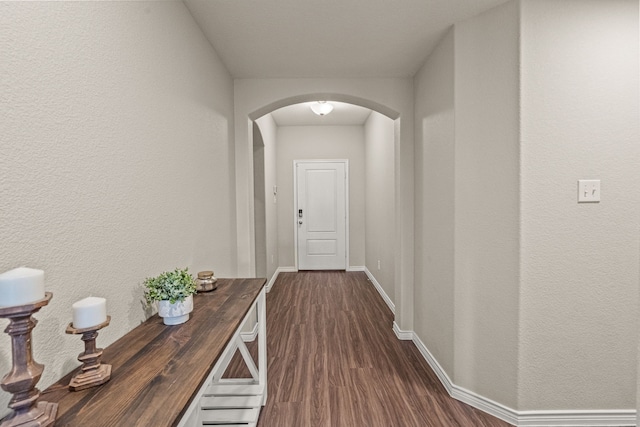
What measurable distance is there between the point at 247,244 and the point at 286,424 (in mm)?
1558

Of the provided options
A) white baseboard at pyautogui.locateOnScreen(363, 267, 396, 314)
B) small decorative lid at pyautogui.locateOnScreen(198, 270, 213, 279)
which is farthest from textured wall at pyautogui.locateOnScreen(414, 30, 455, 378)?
small decorative lid at pyautogui.locateOnScreen(198, 270, 213, 279)

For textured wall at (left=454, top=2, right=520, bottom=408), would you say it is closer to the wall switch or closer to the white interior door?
the wall switch

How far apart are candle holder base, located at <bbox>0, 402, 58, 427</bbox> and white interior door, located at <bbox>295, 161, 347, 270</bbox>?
513cm

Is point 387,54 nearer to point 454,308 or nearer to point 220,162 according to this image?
point 220,162

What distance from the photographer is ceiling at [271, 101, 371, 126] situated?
15.1 feet

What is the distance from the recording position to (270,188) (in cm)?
496

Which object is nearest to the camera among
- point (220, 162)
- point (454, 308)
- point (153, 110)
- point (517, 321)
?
point (153, 110)

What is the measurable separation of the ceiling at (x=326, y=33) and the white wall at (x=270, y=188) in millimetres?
1450

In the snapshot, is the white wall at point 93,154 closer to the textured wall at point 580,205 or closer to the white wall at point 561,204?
the white wall at point 561,204

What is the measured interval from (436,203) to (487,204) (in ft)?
1.57

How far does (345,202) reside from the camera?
5855 millimetres

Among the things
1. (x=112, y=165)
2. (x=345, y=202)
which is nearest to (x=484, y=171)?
(x=112, y=165)

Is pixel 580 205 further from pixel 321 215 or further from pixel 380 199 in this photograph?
pixel 321 215

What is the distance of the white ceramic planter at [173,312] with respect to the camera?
1.30 metres
